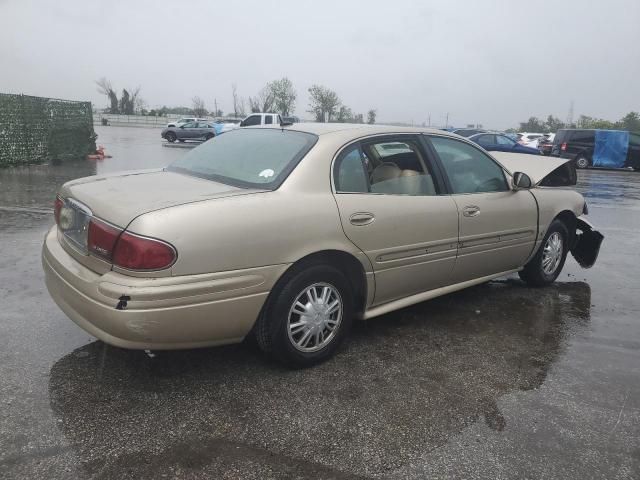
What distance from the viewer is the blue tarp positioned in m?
21.9

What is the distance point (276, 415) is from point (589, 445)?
1.60m

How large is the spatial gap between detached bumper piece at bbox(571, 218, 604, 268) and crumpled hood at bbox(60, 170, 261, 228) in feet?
13.1

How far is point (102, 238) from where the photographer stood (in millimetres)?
2773

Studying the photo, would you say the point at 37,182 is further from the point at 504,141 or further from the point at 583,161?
the point at 583,161

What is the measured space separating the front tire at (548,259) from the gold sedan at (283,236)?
21.3 inches

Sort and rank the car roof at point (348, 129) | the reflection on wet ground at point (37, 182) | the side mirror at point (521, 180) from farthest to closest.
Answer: the reflection on wet ground at point (37, 182) → the side mirror at point (521, 180) → the car roof at point (348, 129)

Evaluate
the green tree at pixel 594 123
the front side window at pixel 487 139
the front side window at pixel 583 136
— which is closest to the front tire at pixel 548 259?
the front side window at pixel 487 139

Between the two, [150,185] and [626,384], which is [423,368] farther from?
[150,185]

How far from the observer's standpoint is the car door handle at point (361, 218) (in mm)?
3316

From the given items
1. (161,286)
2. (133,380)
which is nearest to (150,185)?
(161,286)

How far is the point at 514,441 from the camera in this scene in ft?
8.70

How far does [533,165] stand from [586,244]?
1.13 m

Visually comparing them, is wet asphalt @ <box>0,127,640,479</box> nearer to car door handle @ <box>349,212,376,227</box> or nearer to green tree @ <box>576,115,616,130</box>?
car door handle @ <box>349,212,376,227</box>

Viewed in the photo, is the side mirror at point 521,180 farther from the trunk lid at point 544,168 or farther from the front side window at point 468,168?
the trunk lid at point 544,168
